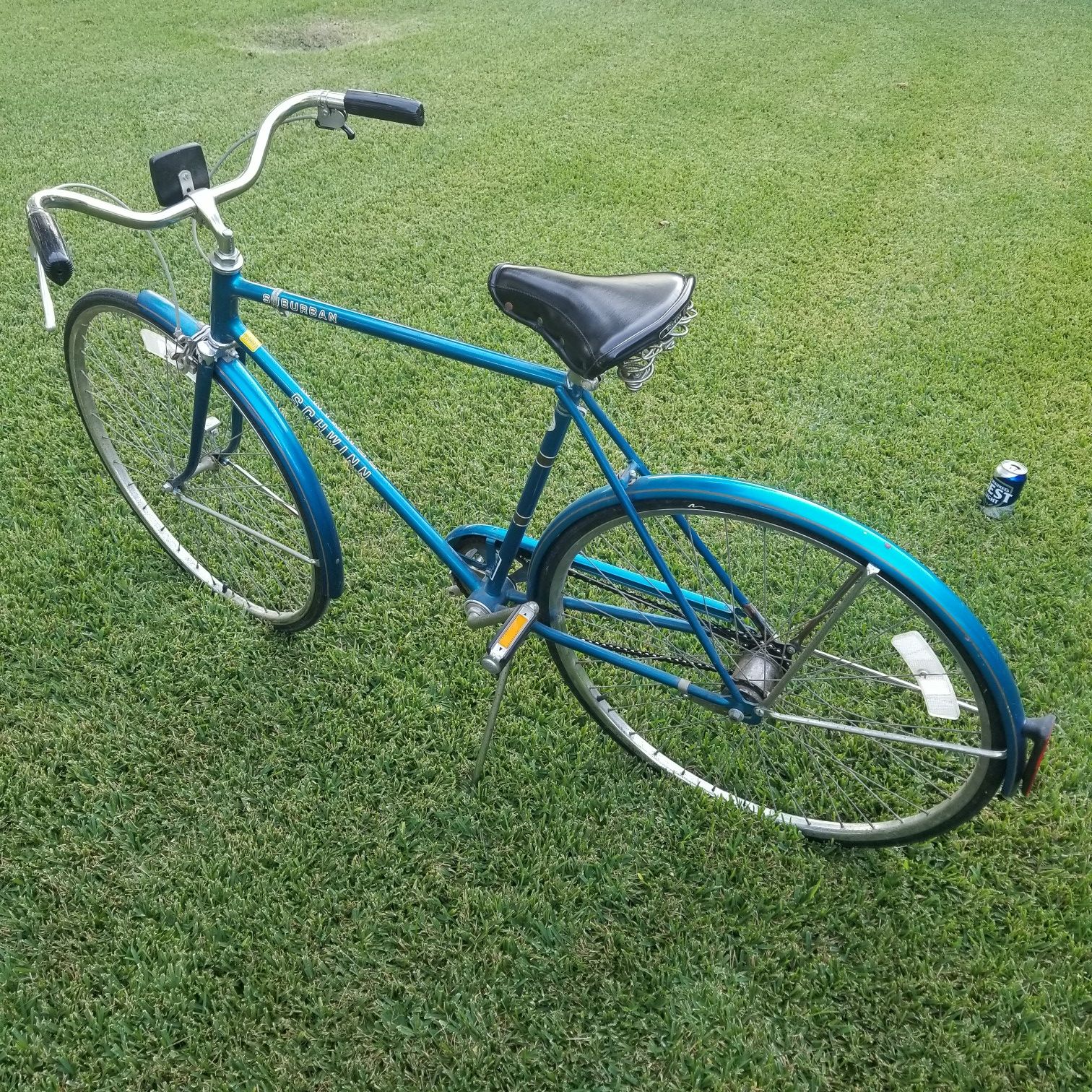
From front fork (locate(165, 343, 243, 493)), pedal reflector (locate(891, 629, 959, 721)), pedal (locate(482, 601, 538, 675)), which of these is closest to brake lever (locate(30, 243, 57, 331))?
front fork (locate(165, 343, 243, 493))

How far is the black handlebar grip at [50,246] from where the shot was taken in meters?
1.48

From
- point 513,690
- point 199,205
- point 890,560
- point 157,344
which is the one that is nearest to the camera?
point 890,560

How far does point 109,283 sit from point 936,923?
3.98m

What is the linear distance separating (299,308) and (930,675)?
4.98 ft

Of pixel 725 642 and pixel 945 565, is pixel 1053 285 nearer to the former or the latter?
pixel 945 565

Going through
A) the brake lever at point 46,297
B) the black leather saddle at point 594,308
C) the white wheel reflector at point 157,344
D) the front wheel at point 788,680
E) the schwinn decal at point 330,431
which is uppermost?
the brake lever at point 46,297

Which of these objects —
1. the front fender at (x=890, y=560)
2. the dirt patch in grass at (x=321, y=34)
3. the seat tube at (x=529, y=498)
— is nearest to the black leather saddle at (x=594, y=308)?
the seat tube at (x=529, y=498)

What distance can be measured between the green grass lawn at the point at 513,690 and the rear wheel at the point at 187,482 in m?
0.11

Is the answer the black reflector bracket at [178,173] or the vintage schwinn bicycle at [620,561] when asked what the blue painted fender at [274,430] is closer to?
the vintage schwinn bicycle at [620,561]

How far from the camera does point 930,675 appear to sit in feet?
5.42

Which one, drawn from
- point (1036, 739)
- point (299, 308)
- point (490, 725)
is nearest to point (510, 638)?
point (490, 725)

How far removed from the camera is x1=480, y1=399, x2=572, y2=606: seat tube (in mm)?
1703

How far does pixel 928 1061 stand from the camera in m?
1.60

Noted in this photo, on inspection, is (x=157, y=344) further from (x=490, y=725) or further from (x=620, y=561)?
(x=620, y=561)
